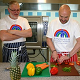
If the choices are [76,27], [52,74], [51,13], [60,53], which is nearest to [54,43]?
[60,53]

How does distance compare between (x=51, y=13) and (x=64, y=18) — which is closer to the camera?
(x=64, y=18)

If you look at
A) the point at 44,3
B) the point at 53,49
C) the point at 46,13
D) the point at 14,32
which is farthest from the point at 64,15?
the point at 46,13

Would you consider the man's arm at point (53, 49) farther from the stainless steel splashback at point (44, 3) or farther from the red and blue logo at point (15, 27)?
the stainless steel splashback at point (44, 3)

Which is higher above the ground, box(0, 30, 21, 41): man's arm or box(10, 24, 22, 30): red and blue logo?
box(10, 24, 22, 30): red and blue logo

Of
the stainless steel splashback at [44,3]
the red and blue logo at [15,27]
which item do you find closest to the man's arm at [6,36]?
the red and blue logo at [15,27]

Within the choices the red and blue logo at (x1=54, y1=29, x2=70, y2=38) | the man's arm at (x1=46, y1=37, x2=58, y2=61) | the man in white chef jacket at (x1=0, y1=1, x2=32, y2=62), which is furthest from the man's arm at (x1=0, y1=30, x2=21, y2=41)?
the red and blue logo at (x1=54, y1=29, x2=70, y2=38)

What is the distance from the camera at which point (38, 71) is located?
1270mm

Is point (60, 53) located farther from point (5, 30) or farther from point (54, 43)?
point (5, 30)

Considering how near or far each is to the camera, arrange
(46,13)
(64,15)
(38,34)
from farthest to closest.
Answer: (46,13) → (38,34) → (64,15)

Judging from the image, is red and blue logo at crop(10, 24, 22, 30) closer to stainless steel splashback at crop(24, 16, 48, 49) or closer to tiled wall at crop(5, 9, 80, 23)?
stainless steel splashback at crop(24, 16, 48, 49)

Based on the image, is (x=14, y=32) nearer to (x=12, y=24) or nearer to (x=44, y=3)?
(x=12, y=24)

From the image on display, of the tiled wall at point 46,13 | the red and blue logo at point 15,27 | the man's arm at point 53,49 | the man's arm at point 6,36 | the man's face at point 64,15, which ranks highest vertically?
the tiled wall at point 46,13

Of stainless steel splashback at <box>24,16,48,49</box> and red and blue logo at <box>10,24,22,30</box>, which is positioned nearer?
red and blue logo at <box>10,24,22,30</box>

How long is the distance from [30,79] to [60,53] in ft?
2.47
